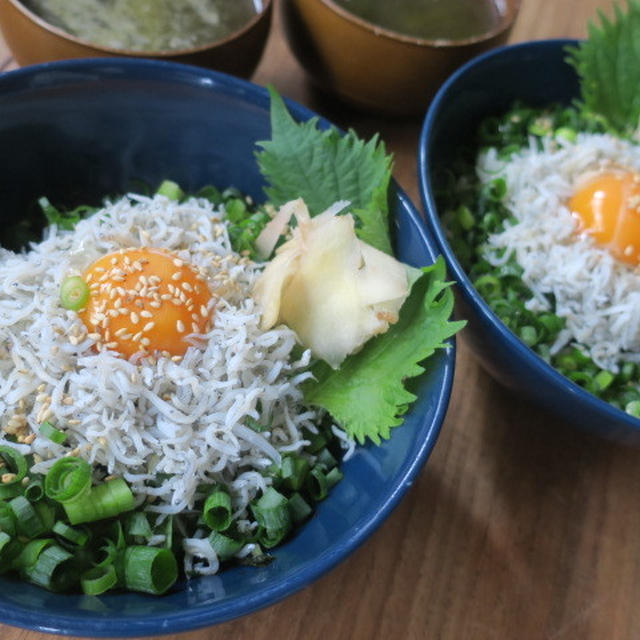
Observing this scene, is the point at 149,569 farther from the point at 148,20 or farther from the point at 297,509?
the point at 148,20

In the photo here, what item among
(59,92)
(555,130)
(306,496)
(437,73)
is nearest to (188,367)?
(306,496)

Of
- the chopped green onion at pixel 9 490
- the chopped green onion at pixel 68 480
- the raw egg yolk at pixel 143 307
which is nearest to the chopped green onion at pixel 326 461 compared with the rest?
the raw egg yolk at pixel 143 307

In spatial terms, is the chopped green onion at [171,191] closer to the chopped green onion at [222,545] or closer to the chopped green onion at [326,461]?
the chopped green onion at [326,461]

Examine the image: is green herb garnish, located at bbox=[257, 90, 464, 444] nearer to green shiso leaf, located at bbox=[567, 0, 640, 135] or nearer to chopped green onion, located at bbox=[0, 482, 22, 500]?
chopped green onion, located at bbox=[0, 482, 22, 500]

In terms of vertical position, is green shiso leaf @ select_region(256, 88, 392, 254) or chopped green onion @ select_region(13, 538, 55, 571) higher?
green shiso leaf @ select_region(256, 88, 392, 254)

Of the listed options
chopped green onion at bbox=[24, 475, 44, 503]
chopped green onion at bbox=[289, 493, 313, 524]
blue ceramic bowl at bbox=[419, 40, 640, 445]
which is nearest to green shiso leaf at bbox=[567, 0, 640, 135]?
blue ceramic bowl at bbox=[419, 40, 640, 445]

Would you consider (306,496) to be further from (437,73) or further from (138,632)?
(437,73)

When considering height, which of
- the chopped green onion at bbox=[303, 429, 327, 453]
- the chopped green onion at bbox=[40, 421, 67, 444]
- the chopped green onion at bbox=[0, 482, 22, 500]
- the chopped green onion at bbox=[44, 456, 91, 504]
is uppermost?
the chopped green onion at bbox=[40, 421, 67, 444]
